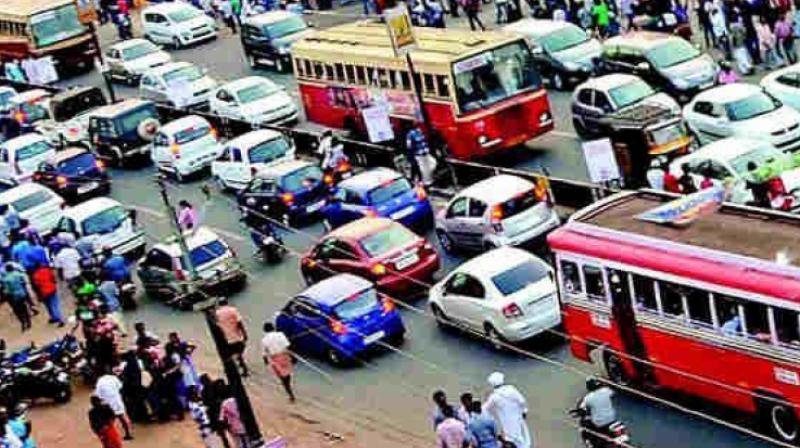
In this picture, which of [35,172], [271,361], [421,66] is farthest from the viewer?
[35,172]

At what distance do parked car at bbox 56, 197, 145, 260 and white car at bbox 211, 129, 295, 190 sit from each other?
287 cm

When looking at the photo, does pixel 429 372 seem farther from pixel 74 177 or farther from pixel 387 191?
pixel 74 177

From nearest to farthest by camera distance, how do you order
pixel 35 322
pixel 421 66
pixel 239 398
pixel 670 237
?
1. pixel 239 398
2. pixel 670 237
3. pixel 35 322
4. pixel 421 66

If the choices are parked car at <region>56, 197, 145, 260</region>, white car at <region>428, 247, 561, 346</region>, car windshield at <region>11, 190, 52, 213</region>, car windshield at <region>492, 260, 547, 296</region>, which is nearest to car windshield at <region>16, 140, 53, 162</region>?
car windshield at <region>11, 190, 52, 213</region>

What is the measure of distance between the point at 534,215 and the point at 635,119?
438 cm

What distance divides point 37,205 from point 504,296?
667 inches

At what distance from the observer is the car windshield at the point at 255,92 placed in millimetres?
44000

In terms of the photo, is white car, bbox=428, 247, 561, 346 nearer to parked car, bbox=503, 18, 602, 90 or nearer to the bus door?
the bus door

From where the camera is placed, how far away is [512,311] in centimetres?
2605

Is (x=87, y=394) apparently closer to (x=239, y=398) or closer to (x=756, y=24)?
(x=239, y=398)

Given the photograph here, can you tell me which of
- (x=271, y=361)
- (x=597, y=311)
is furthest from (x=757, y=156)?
(x=271, y=361)

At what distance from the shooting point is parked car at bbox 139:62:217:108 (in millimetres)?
47688

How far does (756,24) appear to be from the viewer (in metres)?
39.5

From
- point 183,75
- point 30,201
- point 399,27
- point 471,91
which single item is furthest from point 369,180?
point 183,75
